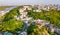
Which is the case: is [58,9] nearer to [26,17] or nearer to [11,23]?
[26,17]

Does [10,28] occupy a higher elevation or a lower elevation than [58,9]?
lower

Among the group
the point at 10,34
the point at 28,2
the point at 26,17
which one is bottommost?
the point at 10,34

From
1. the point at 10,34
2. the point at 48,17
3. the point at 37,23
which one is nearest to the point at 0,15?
→ the point at 10,34

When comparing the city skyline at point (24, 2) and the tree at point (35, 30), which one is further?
the city skyline at point (24, 2)

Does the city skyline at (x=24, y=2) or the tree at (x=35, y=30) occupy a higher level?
the city skyline at (x=24, y=2)

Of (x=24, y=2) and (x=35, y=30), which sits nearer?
(x=35, y=30)

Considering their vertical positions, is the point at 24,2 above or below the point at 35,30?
above

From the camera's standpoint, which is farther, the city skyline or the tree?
the city skyline

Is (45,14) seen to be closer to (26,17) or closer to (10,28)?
(26,17)

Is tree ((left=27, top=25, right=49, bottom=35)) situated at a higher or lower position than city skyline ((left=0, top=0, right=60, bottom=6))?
lower

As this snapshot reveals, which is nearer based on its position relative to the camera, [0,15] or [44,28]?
[44,28]
